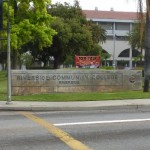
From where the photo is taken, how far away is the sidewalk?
15.5 meters

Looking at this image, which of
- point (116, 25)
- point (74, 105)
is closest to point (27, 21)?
point (74, 105)

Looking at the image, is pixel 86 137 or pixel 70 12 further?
pixel 70 12

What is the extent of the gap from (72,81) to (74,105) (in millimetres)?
5779

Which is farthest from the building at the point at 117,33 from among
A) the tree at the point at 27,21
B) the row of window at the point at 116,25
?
the tree at the point at 27,21

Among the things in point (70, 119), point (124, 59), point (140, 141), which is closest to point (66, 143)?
point (140, 141)

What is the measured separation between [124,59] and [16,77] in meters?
111

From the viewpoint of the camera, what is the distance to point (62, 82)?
21.5 meters

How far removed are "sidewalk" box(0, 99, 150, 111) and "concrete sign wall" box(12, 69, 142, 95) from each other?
12.6ft

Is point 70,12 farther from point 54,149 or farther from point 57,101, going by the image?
point 54,149

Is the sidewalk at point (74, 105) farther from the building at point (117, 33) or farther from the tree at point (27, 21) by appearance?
the building at point (117, 33)

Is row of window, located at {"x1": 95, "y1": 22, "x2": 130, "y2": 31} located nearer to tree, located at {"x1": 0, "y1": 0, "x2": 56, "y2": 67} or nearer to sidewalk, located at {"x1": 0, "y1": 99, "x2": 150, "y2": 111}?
tree, located at {"x1": 0, "y1": 0, "x2": 56, "y2": 67}

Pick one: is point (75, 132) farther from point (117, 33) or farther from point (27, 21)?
point (117, 33)

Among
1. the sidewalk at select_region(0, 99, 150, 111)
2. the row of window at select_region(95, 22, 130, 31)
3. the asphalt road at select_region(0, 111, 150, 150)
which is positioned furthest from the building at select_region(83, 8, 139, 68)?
the asphalt road at select_region(0, 111, 150, 150)

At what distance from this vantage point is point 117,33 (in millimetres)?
130750
